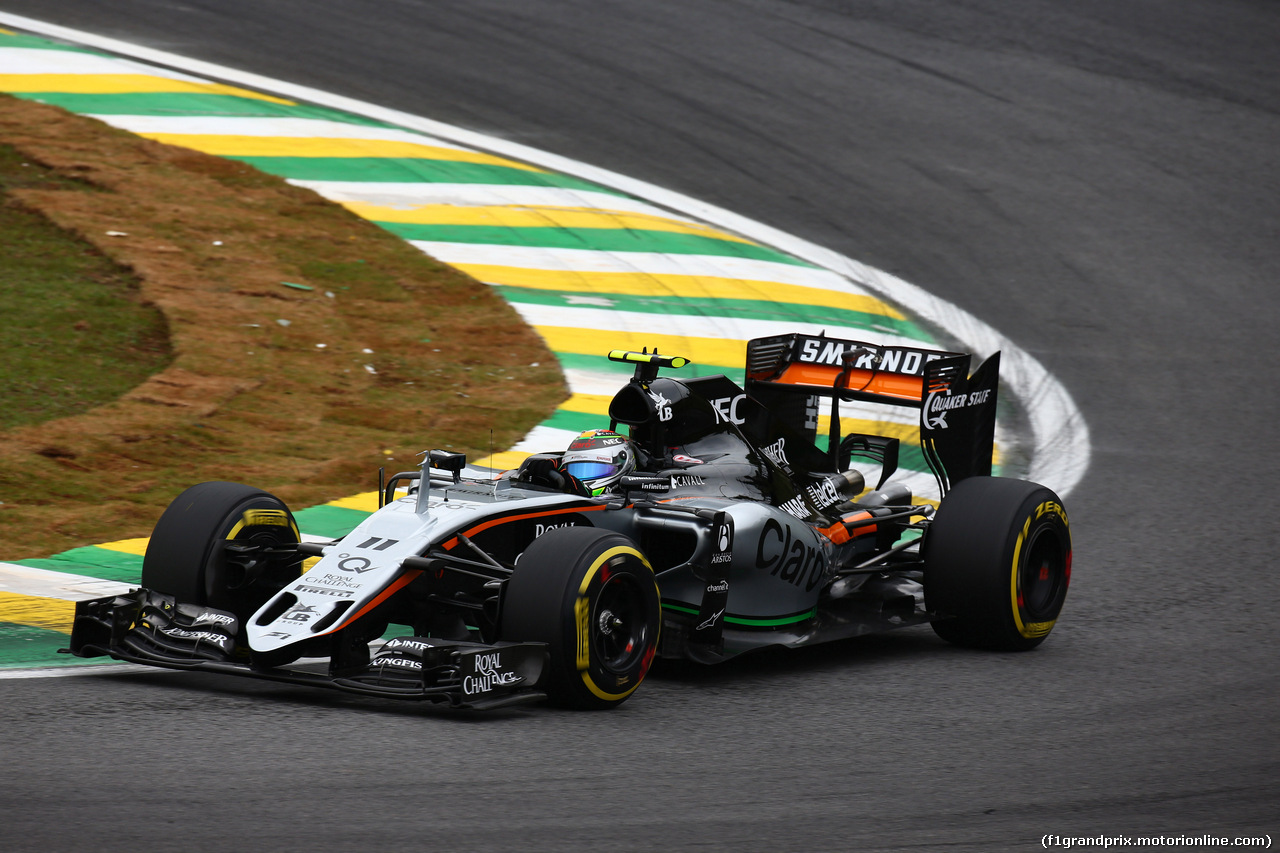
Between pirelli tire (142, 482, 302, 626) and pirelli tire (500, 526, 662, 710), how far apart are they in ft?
4.23

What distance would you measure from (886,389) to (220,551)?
382 centimetres

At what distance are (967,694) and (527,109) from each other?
11845 millimetres

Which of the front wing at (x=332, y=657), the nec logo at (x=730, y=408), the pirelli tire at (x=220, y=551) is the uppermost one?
the nec logo at (x=730, y=408)

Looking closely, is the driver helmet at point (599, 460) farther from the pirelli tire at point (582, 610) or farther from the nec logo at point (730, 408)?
the pirelli tire at point (582, 610)

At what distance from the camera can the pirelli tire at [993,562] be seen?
24.3ft

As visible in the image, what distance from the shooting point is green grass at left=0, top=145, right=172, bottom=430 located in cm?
1037

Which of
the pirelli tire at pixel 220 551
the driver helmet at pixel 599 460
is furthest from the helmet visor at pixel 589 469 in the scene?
the pirelli tire at pixel 220 551

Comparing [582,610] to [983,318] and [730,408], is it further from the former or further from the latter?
[983,318]

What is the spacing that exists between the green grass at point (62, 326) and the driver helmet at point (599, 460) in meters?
4.42

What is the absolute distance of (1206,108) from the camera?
18500 mm

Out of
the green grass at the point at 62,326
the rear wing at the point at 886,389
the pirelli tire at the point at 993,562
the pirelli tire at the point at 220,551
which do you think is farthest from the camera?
the green grass at the point at 62,326

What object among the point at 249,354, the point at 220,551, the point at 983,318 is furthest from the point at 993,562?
the point at 983,318

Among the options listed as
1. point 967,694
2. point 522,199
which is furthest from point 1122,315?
point 967,694

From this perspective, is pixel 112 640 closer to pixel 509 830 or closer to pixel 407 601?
pixel 407 601
